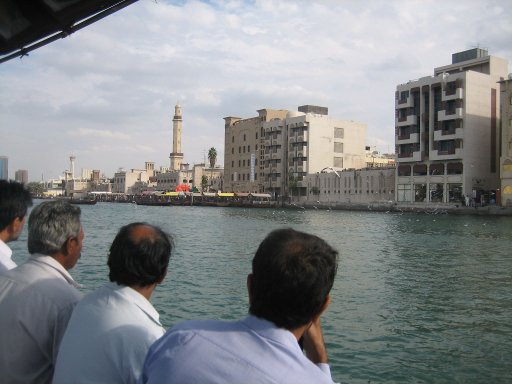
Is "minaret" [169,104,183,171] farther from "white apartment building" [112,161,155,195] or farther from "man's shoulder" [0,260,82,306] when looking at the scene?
"man's shoulder" [0,260,82,306]

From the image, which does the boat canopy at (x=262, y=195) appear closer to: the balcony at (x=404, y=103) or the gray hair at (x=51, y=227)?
the balcony at (x=404, y=103)

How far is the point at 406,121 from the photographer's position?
7494 cm

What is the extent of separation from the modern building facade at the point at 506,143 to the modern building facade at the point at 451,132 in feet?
17.2

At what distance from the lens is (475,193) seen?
6738cm

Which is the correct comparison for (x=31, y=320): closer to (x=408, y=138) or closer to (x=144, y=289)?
(x=144, y=289)

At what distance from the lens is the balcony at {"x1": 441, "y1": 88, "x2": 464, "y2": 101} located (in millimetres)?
66688

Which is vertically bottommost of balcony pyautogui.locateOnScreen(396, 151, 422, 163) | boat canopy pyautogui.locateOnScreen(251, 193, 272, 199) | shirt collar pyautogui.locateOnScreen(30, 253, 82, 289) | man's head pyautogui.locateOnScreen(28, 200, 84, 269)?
boat canopy pyautogui.locateOnScreen(251, 193, 272, 199)

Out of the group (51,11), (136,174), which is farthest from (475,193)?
(136,174)

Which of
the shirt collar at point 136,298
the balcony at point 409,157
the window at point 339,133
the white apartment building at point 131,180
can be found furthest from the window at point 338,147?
the shirt collar at point 136,298

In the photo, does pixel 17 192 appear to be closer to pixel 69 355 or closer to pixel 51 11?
pixel 69 355

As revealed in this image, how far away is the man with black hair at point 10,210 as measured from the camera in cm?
359

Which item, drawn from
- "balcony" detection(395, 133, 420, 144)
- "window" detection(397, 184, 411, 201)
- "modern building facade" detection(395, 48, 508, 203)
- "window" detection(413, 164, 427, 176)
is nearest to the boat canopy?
"window" detection(397, 184, 411, 201)

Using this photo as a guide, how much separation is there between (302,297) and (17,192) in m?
2.53

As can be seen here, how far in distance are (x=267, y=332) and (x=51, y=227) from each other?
5.80ft
